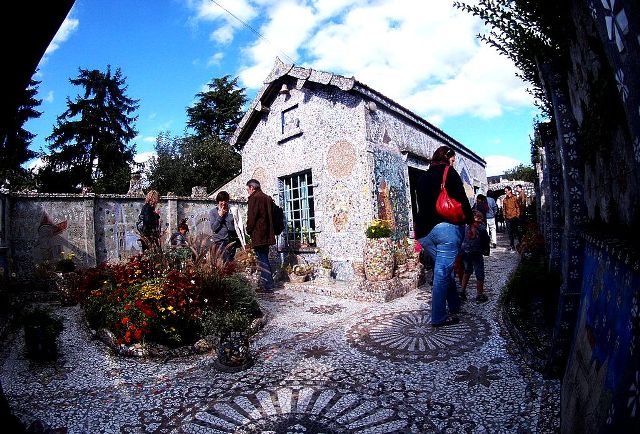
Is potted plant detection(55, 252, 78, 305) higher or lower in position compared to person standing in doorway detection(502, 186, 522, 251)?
lower

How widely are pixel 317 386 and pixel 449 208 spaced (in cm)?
234

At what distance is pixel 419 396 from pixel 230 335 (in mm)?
1851

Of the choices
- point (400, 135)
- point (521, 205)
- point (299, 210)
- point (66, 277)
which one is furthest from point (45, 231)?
point (521, 205)

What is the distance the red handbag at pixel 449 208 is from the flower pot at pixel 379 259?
2.64m

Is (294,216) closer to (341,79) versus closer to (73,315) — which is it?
(341,79)

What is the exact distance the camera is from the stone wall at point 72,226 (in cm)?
826

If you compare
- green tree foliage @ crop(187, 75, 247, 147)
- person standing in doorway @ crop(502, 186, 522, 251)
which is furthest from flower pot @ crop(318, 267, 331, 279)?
green tree foliage @ crop(187, 75, 247, 147)

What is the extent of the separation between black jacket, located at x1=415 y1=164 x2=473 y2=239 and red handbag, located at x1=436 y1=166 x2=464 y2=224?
48 mm

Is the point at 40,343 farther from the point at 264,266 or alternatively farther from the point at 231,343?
the point at 264,266

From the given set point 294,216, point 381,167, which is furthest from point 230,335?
point 294,216

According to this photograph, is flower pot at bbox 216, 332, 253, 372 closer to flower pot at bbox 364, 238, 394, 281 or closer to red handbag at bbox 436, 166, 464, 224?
red handbag at bbox 436, 166, 464, 224

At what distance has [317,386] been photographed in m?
3.16

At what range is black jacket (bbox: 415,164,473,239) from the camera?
4.28m

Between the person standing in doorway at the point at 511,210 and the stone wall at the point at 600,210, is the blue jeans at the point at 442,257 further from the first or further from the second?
the person standing in doorway at the point at 511,210
